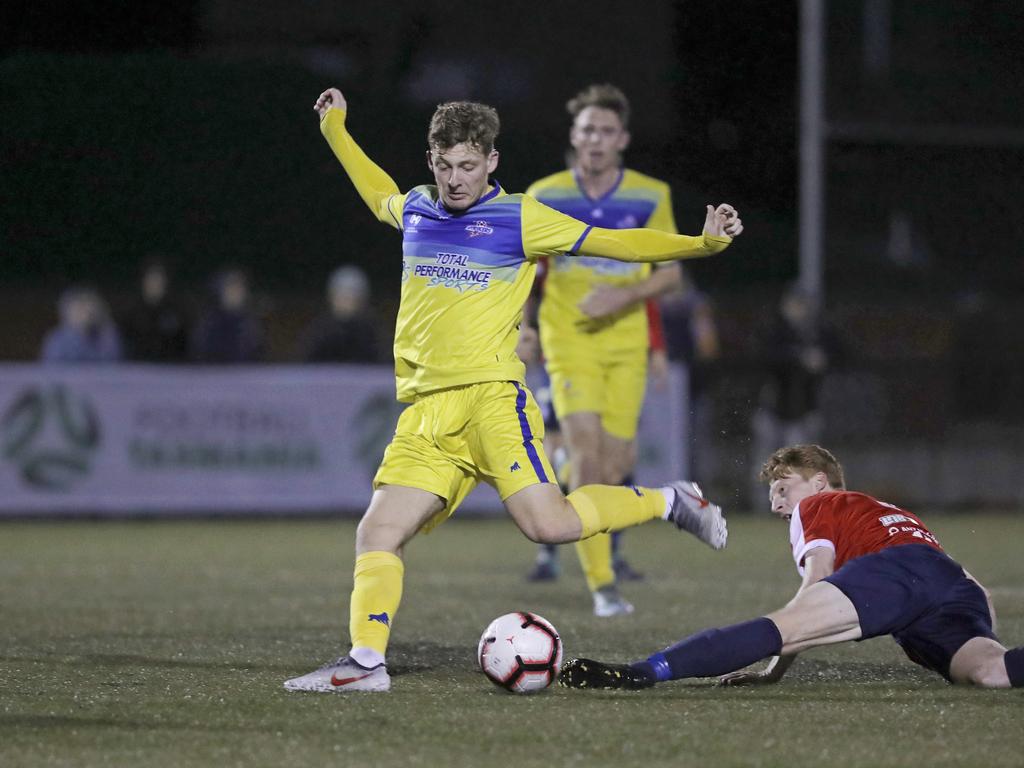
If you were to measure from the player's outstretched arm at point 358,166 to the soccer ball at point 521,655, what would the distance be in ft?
5.28

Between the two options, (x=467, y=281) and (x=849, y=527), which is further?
(x=467, y=281)

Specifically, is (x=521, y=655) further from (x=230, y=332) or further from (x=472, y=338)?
(x=230, y=332)

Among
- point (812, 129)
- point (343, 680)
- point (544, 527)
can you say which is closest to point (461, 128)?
point (544, 527)

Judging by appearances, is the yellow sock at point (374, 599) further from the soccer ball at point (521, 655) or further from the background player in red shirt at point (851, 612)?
the background player in red shirt at point (851, 612)

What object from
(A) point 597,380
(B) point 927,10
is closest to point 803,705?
(A) point 597,380

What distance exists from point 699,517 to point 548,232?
1250 millimetres

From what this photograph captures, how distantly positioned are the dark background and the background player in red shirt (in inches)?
572

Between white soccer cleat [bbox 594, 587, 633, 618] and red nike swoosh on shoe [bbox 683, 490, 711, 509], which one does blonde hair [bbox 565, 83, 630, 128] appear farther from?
red nike swoosh on shoe [bbox 683, 490, 711, 509]

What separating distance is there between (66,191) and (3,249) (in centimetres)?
133

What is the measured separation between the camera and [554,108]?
82.2ft

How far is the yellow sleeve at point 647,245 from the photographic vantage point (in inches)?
230

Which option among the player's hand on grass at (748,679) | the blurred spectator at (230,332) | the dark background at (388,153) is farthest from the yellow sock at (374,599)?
the dark background at (388,153)

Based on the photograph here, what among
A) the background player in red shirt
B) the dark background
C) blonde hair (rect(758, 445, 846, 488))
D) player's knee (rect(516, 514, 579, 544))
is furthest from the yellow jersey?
the dark background

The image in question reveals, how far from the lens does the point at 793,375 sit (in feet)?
49.4
